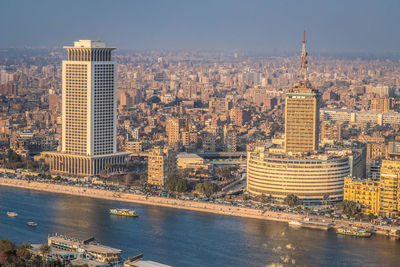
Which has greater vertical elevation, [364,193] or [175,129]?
[175,129]

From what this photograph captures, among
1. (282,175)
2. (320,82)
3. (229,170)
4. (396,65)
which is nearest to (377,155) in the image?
(229,170)

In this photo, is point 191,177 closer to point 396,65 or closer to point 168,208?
point 168,208

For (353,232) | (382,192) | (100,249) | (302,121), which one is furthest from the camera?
(302,121)

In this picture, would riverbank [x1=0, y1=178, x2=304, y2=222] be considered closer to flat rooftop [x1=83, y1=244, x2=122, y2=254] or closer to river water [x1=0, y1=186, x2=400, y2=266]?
river water [x1=0, y1=186, x2=400, y2=266]

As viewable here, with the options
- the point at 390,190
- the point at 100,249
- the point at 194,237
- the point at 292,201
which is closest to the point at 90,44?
the point at 292,201

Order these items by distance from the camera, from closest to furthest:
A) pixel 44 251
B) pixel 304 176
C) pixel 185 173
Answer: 1. pixel 44 251
2. pixel 304 176
3. pixel 185 173

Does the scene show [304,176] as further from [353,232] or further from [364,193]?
[353,232]

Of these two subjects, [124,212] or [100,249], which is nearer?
[100,249]
